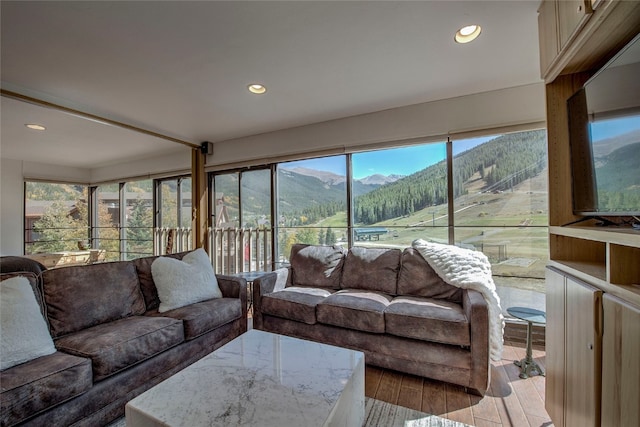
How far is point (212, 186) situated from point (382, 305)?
3445 mm

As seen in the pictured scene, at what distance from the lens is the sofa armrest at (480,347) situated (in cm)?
169

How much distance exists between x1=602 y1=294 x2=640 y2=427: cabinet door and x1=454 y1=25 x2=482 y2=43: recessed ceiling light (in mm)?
1693

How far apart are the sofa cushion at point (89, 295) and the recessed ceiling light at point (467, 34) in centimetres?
304

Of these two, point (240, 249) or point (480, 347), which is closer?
point (480, 347)

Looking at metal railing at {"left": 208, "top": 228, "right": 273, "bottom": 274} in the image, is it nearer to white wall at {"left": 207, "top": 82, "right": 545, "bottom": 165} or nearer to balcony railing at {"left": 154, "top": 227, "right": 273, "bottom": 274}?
balcony railing at {"left": 154, "top": 227, "right": 273, "bottom": 274}

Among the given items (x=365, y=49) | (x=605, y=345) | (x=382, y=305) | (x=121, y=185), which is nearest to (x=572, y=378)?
(x=605, y=345)

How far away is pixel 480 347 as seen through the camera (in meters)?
1.70

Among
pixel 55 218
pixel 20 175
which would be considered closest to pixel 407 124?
pixel 20 175

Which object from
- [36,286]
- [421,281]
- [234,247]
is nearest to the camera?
[36,286]

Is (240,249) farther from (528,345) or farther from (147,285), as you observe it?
(528,345)

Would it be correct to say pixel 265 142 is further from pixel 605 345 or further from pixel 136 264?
pixel 605 345

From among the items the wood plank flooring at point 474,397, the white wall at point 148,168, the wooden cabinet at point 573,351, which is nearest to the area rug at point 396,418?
the wood plank flooring at point 474,397

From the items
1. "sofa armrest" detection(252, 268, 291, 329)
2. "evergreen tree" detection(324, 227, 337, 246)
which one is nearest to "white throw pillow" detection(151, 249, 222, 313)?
"sofa armrest" detection(252, 268, 291, 329)

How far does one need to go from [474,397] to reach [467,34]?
2417 mm
